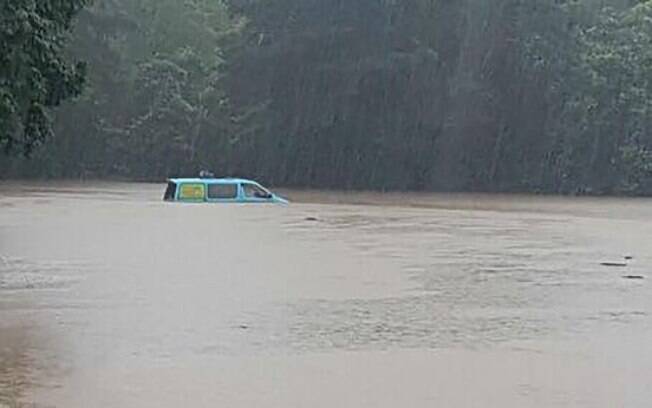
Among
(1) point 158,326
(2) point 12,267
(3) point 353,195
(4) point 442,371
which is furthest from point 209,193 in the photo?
(4) point 442,371

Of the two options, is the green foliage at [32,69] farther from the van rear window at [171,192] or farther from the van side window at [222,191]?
the van side window at [222,191]

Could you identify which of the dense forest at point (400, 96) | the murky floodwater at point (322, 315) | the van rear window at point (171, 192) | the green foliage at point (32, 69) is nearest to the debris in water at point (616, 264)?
the murky floodwater at point (322, 315)

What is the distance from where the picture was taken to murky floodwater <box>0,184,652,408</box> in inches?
446

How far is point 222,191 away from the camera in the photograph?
40656 millimetres

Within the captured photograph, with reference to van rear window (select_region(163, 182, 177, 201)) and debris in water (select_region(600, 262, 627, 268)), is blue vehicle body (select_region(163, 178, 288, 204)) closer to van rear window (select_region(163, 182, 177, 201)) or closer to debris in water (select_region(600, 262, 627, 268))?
van rear window (select_region(163, 182, 177, 201))

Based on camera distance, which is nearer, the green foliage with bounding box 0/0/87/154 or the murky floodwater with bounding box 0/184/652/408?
the murky floodwater with bounding box 0/184/652/408

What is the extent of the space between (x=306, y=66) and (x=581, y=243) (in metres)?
26.4

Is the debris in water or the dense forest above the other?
the dense forest

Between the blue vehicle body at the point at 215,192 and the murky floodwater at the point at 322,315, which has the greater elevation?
the blue vehicle body at the point at 215,192

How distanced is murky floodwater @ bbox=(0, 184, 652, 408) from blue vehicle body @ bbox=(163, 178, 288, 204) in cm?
828

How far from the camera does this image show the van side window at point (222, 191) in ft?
133

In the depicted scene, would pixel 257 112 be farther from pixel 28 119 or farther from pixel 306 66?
pixel 28 119

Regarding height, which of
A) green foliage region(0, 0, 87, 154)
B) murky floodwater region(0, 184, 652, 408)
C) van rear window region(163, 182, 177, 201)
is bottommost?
murky floodwater region(0, 184, 652, 408)

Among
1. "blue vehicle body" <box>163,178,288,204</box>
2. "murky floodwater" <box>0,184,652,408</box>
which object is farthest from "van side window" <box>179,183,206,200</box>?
"murky floodwater" <box>0,184,652,408</box>
